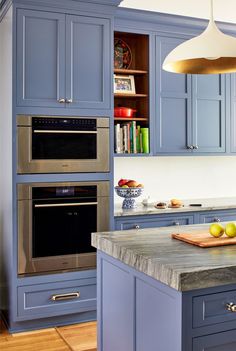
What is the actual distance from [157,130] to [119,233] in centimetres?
181

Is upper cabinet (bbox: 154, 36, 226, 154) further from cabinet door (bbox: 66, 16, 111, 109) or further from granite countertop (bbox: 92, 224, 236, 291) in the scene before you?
granite countertop (bbox: 92, 224, 236, 291)

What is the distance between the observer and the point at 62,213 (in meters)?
3.60

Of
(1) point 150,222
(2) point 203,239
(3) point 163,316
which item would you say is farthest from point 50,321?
(3) point 163,316

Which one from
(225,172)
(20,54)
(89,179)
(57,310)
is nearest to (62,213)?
(89,179)

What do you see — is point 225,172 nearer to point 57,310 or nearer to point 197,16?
point 197,16

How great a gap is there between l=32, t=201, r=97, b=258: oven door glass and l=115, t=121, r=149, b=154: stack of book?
2.21ft

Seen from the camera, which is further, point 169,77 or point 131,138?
point 169,77

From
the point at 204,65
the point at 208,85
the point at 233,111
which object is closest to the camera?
the point at 204,65

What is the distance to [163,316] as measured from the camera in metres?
1.92

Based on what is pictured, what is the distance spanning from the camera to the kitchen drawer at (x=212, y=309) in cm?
184

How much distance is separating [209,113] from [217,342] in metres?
2.94

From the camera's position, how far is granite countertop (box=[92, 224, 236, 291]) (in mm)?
1797

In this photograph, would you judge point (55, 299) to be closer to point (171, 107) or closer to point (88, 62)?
point (88, 62)

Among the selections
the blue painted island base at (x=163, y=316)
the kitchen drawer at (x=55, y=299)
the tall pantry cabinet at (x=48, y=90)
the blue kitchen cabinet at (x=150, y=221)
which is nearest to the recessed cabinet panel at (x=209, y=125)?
the blue kitchen cabinet at (x=150, y=221)
